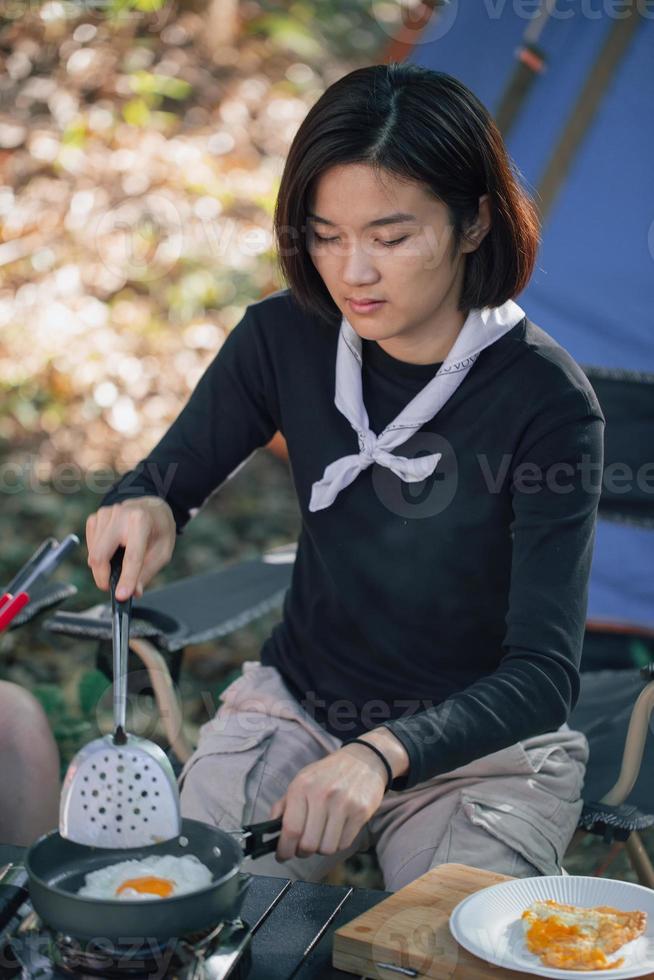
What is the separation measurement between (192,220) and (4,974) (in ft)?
13.6

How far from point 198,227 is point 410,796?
3.66 metres

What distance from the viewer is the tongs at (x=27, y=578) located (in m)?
1.81

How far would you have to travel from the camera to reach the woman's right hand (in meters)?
1.67

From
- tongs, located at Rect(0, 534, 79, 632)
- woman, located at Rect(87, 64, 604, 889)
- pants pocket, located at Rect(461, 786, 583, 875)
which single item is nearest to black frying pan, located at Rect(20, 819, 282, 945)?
woman, located at Rect(87, 64, 604, 889)

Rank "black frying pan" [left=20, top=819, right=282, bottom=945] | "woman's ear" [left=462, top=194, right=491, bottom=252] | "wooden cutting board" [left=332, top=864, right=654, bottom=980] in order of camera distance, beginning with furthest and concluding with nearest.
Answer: "woman's ear" [left=462, top=194, right=491, bottom=252] < "wooden cutting board" [left=332, top=864, right=654, bottom=980] < "black frying pan" [left=20, top=819, right=282, bottom=945]

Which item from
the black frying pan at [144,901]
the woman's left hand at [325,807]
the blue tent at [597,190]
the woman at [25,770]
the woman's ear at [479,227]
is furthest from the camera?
the blue tent at [597,190]

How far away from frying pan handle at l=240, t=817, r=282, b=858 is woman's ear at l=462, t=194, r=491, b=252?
0.84 m

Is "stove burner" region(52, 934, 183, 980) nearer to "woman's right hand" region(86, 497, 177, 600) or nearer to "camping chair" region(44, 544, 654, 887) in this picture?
"woman's right hand" region(86, 497, 177, 600)

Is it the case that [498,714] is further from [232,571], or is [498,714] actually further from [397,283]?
[232,571]

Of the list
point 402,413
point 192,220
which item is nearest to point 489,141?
point 402,413

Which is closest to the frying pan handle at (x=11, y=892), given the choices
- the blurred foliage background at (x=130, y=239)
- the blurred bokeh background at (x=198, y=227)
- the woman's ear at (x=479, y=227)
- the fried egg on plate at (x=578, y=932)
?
the fried egg on plate at (x=578, y=932)

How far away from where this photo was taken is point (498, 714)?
1504mm

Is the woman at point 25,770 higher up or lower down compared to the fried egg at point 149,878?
lower down

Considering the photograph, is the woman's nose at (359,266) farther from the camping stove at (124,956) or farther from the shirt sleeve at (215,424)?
the camping stove at (124,956)
